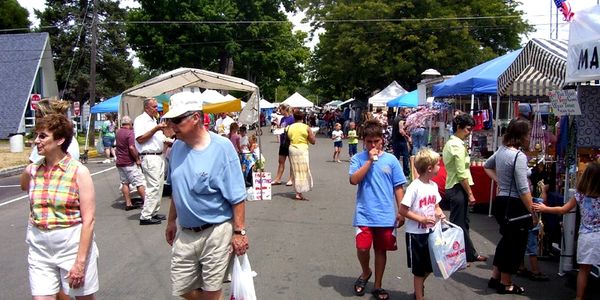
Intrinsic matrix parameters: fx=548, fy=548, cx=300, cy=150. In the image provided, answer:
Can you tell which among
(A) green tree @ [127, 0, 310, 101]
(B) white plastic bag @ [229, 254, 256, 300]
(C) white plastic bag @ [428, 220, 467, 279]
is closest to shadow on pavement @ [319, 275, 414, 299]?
(C) white plastic bag @ [428, 220, 467, 279]

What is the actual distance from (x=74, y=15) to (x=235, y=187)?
45175mm

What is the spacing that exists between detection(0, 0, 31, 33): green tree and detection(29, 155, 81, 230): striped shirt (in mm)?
48088

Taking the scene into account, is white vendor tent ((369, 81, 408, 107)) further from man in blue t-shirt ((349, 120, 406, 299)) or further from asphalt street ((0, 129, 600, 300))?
man in blue t-shirt ((349, 120, 406, 299))

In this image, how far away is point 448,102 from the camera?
1408 cm

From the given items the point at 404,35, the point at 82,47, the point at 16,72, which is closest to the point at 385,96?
the point at 404,35

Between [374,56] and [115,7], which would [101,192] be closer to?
[374,56]

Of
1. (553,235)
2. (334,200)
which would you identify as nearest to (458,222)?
(553,235)

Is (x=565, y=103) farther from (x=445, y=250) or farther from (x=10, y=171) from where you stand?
(x=10, y=171)

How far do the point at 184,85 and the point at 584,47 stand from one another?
955 cm

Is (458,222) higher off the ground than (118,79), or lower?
lower

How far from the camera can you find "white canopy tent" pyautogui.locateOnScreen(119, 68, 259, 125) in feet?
37.9

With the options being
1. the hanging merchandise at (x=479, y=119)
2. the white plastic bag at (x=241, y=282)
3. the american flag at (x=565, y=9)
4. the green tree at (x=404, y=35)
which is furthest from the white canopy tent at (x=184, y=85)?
the green tree at (x=404, y=35)

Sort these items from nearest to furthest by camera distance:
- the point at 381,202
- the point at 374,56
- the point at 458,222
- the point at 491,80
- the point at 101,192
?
the point at 381,202, the point at 458,222, the point at 491,80, the point at 101,192, the point at 374,56

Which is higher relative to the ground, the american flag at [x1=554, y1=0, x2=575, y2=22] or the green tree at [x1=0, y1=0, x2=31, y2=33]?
the green tree at [x1=0, y1=0, x2=31, y2=33]
